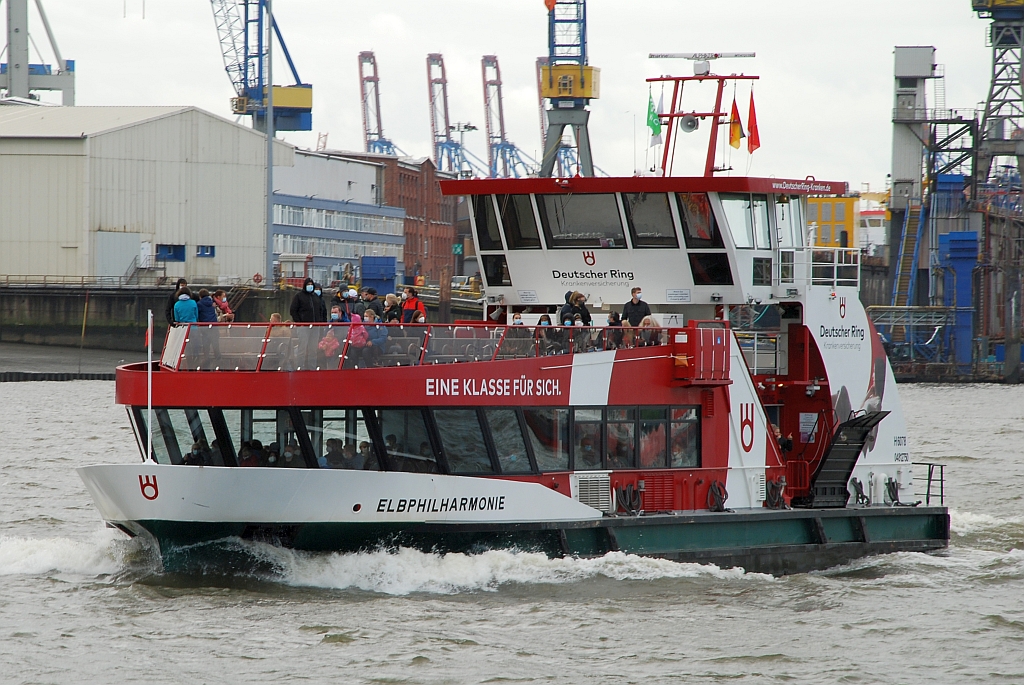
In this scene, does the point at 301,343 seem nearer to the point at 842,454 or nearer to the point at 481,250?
the point at 481,250

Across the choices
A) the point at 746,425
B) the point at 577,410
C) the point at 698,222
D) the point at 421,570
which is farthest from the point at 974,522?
the point at 421,570

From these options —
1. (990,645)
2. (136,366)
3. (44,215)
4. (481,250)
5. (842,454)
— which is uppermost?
(44,215)

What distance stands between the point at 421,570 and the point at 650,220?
566cm

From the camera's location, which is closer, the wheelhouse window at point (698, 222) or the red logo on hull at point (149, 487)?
the red logo on hull at point (149, 487)

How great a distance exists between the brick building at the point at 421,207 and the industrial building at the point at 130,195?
28450 mm

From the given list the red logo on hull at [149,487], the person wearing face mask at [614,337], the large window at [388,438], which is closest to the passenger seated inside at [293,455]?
the large window at [388,438]

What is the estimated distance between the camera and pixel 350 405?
1416 centimetres

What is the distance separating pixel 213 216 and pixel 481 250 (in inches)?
1971

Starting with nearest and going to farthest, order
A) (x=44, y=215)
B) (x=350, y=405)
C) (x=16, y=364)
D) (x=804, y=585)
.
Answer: (x=350, y=405)
(x=804, y=585)
(x=16, y=364)
(x=44, y=215)

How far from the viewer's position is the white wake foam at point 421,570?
14625mm

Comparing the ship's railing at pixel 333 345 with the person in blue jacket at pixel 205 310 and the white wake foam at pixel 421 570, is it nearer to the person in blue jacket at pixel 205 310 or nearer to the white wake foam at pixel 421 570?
the person in blue jacket at pixel 205 310

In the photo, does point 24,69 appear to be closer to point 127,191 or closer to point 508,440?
point 127,191

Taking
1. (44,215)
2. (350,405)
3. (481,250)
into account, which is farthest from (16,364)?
(350,405)

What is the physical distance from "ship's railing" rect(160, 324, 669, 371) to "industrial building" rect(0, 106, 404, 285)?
149 feet
